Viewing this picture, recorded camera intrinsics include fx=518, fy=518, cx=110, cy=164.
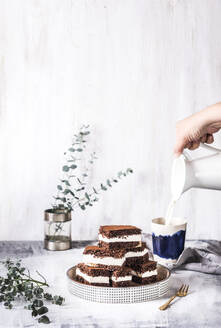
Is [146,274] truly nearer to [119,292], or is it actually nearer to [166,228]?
[119,292]

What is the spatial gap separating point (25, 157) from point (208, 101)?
759 millimetres

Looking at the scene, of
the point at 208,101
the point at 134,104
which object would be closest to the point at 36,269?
the point at 134,104

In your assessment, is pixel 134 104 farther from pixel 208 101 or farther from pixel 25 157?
pixel 25 157

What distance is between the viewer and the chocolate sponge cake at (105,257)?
1.34 m

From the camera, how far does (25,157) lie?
2047 mm

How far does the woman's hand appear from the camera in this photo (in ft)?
5.17

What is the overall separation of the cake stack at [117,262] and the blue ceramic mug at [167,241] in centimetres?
16

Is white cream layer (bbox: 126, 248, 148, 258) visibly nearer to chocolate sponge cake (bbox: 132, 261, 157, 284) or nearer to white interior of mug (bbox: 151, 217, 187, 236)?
chocolate sponge cake (bbox: 132, 261, 157, 284)

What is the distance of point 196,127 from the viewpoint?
1.62 m

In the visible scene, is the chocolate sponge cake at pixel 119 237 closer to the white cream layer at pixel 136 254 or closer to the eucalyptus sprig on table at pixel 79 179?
the white cream layer at pixel 136 254

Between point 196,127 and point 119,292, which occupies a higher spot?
point 196,127

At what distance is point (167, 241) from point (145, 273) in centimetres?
26

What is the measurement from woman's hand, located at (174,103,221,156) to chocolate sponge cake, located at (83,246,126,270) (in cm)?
Result: 46

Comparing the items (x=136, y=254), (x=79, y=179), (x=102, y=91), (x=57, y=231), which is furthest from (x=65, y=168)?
(x=136, y=254)
